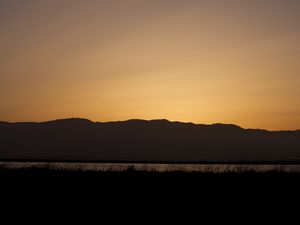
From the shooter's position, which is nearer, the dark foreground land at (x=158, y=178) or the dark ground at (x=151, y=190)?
the dark ground at (x=151, y=190)

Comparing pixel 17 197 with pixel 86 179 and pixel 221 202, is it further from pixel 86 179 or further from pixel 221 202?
pixel 221 202

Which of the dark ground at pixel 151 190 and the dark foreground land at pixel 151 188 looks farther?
the dark foreground land at pixel 151 188

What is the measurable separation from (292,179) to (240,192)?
5.32 m

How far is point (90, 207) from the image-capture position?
1830 centimetres

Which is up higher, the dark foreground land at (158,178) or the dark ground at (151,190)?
the dark foreground land at (158,178)

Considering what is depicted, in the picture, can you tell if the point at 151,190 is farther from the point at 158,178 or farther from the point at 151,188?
the point at 158,178

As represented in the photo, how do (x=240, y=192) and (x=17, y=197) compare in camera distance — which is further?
(x=240, y=192)

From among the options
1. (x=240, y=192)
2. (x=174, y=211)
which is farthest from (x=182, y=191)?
(x=174, y=211)

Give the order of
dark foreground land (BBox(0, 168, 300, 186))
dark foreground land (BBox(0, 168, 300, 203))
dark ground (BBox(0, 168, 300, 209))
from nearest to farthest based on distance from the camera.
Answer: dark ground (BBox(0, 168, 300, 209)) < dark foreground land (BBox(0, 168, 300, 203)) < dark foreground land (BBox(0, 168, 300, 186))

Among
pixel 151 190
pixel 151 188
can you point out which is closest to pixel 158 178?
pixel 151 188

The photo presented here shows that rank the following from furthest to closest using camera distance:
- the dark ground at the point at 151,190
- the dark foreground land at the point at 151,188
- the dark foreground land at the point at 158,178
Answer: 1. the dark foreground land at the point at 158,178
2. the dark foreground land at the point at 151,188
3. the dark ground at the point at 151,190

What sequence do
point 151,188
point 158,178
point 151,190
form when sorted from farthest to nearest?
point 158,178 → point 151,188 → point 151,190

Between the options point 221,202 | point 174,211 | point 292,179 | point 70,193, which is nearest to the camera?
point 174,211

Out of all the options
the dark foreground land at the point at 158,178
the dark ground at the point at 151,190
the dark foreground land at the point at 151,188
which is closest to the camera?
the dark ground at the point at 151,190
